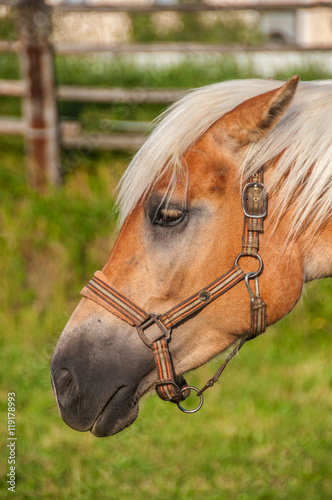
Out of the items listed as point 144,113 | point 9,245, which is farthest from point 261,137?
point 144,113

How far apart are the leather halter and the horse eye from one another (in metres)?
0.23

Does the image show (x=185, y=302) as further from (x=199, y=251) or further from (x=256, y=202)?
(x=256, y=202)

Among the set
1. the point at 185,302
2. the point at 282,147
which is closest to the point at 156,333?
the point at 185,302

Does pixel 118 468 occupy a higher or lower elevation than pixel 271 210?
lower

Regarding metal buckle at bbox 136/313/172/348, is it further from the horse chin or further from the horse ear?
the horse ear

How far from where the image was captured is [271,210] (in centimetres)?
188

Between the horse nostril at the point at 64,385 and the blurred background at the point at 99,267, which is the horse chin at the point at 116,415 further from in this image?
the blurred background at the point at 99,267

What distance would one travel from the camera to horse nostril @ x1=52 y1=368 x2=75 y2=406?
1954 millimetres

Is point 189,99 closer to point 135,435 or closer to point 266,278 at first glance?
point 266,278

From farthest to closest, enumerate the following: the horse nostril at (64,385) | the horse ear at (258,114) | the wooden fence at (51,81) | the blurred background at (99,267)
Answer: the wooden fence at (51,81) → the blurred background at (99,267) → the horse nostril at (64,385) → the horse ear at (258,114)

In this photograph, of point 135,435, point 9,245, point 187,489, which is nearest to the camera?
point 187,489

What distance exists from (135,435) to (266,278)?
2.19m

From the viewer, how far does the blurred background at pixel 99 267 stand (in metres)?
3.29

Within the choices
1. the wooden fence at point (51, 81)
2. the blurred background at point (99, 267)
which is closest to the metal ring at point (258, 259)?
the blurred background at point (99, 267)
